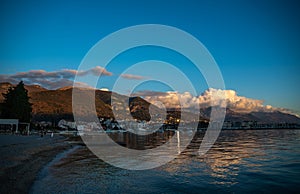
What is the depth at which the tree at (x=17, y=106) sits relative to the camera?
76438mm

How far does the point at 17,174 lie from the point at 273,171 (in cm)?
2127

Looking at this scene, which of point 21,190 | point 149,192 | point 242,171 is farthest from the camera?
point 242,171

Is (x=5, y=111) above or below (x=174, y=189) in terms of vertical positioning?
above

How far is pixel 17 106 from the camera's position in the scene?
3027 inches

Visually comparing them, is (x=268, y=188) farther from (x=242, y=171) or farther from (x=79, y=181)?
(x=79, y=181)

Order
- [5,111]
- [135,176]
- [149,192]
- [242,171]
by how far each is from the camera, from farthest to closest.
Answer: [5,111] → [242,171] → [135,176] → [149,192]

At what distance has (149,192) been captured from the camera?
14727mm

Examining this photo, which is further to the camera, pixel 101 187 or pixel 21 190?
pixel 101 187

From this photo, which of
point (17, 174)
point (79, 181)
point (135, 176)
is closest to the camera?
point (17, 174)

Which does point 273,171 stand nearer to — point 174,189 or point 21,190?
point 174,189

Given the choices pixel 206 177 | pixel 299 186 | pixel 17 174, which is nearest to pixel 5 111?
pixel 17 174

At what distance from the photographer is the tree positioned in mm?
76438

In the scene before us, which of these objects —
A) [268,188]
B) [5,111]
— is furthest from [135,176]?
[5,111]

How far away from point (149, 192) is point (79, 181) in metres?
5.37
